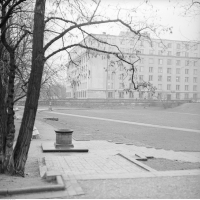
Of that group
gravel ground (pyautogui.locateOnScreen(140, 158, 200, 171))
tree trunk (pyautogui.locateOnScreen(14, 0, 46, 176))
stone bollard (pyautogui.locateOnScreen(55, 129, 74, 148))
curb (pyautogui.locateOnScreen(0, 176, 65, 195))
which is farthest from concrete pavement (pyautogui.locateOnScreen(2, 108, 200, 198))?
tree trunk (pyautogui.locateOnScreen(14, 0, 46, 176))

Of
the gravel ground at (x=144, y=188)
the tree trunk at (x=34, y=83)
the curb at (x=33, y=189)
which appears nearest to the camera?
the gravel ground at (x=144, y=188)

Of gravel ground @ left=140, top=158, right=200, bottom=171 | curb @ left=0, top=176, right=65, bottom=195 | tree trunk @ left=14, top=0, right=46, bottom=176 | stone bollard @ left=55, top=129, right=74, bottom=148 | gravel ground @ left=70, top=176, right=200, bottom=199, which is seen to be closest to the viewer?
gravel ground @ left=70, top=176, right=200, bottom=199

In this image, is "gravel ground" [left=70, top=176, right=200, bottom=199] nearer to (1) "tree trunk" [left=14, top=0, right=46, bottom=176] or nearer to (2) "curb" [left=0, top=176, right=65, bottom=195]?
(2) "curb" [left=0, top=176, right=65, bottom=195]

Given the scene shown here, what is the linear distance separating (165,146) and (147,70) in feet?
232

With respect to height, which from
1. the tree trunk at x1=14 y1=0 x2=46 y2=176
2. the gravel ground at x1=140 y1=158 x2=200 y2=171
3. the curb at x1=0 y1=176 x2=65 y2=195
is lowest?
the gravel ground at x1=140 y1=158 x2=200 y2=171

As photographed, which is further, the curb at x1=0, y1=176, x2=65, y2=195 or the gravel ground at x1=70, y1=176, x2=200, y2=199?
the curb at x1=0, y1=176, x2=65, y2=195

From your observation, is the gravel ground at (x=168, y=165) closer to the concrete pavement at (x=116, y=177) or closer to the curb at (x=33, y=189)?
the concrete pavement at (x=116, y=177)

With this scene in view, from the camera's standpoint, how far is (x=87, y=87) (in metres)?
76.8

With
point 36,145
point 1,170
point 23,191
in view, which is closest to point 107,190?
point 23,191

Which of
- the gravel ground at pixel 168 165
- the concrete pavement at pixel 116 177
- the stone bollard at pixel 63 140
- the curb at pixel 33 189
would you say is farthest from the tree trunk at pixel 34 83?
the stone bollard at pixel 63 140

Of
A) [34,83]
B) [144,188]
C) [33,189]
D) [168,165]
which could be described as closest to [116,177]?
[144,188]

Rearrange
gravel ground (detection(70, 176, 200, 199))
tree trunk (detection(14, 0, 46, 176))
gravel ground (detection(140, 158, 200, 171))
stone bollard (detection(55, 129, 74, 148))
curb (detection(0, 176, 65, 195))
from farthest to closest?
stone bollard (detection(55, 129, 74, 148))
gravel ground (detection(140, 158, 200, 171))
tree trunk (detection(14, 0, 46, 176))
curb (detection(0, 176, 65, 195))
gravel ground (detection(70, 176, 200, 199))

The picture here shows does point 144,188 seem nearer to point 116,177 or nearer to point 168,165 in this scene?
point 116,177

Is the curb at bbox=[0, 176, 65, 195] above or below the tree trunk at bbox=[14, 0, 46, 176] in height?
below
